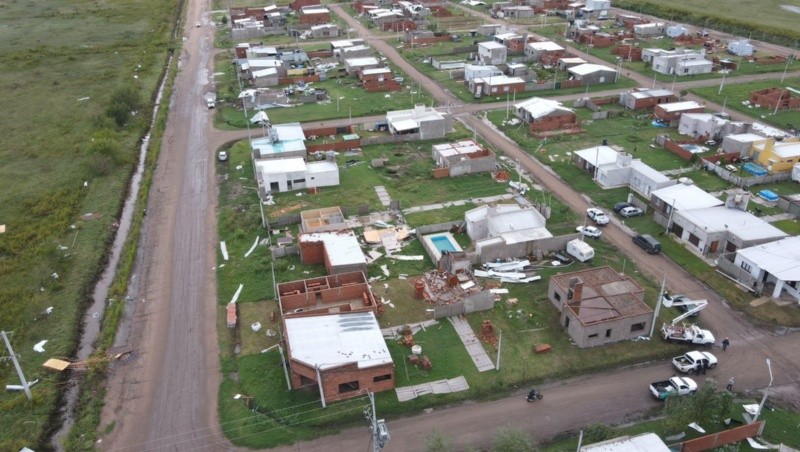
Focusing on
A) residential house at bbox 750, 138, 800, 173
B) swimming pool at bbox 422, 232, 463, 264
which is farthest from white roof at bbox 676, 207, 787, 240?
swimming pool at bbox 422, 232, 463, 264

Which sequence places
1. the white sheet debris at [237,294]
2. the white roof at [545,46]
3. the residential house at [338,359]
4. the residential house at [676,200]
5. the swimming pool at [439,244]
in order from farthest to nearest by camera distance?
the white roof at [545,46] < the residential house at [676,200] < the swimming pool at [439,244] < the white sheet debris at [237,294] < the residential house at [338,359]

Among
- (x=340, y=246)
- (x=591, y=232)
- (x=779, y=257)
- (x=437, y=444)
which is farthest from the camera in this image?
(x=591, y=232)

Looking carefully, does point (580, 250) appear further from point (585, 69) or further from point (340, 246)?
point (585, 69)

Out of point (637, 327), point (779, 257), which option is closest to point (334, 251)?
point (637, 327)

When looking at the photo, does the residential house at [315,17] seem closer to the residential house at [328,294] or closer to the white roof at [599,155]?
the white roof at [599,155]

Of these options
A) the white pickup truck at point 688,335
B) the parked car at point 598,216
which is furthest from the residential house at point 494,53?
the white pickup truck at point 688,335

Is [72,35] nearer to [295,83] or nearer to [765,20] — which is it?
[295,83]

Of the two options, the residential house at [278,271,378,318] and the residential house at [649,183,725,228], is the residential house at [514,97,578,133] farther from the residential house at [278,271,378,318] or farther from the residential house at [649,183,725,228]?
the residential house at [278,271,378,318]
